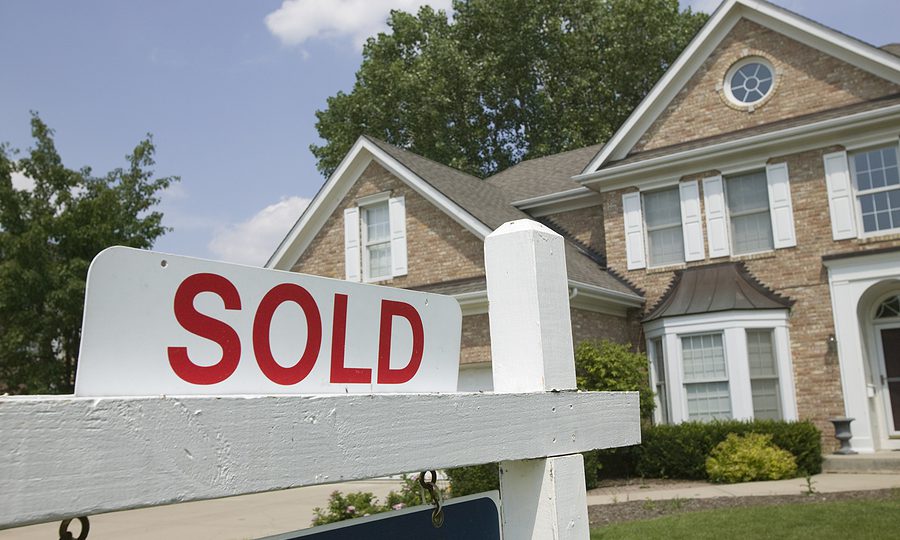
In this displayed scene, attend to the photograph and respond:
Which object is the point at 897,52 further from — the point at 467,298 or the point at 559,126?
the point at 559,126

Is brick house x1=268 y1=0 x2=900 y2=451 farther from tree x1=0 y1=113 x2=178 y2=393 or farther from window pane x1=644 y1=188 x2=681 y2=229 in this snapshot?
tree x1=0 y1=113 x2=178 y2=393

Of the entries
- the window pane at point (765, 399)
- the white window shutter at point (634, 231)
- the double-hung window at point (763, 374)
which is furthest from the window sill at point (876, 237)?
the white window shutter at point (634, 231)

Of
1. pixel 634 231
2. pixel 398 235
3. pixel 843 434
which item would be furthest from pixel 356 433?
pixel 634 231

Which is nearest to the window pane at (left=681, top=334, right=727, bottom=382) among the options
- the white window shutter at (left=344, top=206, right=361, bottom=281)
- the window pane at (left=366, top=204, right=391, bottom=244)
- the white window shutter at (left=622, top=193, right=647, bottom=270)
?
the white window shutter at (left=622, top=193, right=647, bottom=270)

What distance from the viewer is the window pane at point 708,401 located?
1552cm

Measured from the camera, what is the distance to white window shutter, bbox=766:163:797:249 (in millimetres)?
15906

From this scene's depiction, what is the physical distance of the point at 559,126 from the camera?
35812 millimetres

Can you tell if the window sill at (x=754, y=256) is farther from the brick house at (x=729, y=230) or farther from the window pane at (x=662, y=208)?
the window pane at (x=662, y=208)

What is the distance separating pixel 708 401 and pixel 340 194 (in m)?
9.60

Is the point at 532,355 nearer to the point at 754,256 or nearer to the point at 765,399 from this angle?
the point at 765,399

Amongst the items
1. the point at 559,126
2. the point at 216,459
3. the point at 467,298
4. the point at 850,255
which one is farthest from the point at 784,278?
the point at 559,126

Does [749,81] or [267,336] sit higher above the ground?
[749,81]

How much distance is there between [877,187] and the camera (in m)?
15.2

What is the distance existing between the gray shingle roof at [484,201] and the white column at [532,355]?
13131mm
